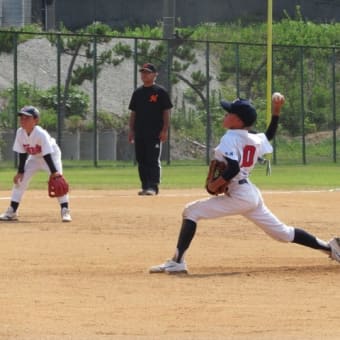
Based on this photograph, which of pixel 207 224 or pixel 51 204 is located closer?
pixel 207 224

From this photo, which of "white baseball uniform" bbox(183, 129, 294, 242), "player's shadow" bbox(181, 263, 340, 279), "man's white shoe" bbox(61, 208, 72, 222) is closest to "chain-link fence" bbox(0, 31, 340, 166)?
"man's white shoe" bbox(61, 208, 72, 222)

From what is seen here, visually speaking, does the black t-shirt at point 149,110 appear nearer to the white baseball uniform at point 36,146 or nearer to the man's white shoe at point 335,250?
the white baseball uniform at point 36,146

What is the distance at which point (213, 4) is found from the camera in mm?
47844

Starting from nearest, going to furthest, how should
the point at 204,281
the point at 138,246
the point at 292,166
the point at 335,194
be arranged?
the point at 204,281 → the point at 138,246 → the point at 335,194 → the point at 292,166

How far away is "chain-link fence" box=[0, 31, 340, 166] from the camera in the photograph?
3142 cm

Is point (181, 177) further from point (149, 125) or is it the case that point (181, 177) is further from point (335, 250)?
point (335, 250)

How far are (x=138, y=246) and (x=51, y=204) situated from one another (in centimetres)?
562

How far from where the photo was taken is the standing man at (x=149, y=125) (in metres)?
19.7

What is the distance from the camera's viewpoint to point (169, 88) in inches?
1265

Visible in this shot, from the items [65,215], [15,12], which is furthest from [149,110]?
[15,12]

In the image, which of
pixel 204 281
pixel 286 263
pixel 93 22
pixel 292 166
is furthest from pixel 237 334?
pixel 93 22

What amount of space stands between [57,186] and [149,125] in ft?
16.5

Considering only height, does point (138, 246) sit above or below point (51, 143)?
below

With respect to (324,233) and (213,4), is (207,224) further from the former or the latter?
(213,4)
